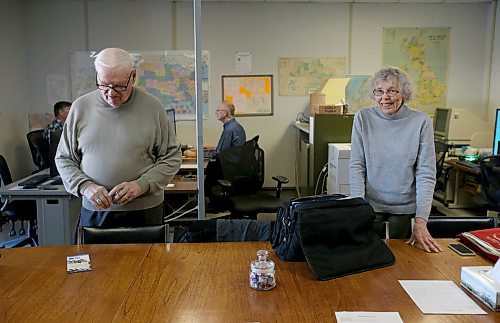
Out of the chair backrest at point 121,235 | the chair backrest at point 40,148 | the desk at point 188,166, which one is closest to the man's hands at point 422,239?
the chair backrest at point 121,235

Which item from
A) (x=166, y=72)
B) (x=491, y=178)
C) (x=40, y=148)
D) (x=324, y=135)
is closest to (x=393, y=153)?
(x=324, y=135)

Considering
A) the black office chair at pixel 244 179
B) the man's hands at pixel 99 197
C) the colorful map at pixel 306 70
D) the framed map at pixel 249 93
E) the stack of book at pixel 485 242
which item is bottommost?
the black office chair at pixel 244 179

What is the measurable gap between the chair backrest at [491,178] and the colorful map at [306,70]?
2737 millimetres

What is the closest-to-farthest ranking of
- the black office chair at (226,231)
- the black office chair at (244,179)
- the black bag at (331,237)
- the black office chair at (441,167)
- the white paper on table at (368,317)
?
the white paper on table at (368,317)
the black bag at (331,237)
the black office chair at (226,231)
the black office chair at (244,179)
the black office chair at (441,167)

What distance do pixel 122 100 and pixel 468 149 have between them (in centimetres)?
442

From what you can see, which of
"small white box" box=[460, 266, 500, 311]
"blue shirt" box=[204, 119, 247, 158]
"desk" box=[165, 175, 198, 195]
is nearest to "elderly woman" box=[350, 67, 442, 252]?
"small white box" box=[460, 266, 500, 311]

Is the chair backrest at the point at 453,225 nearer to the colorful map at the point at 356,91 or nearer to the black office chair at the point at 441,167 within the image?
the black office chair at the point at 441,167

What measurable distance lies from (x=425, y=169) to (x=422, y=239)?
17.4 inches

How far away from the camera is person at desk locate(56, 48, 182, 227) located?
87.6 inches

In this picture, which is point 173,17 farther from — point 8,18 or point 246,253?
point 246,253

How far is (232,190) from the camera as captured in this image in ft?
14.8

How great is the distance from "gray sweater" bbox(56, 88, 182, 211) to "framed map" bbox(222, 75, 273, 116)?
4.14 metres

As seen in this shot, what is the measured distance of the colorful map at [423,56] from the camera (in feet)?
21.0

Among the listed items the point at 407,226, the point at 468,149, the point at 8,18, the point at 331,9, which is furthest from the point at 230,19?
the point at 407,226
